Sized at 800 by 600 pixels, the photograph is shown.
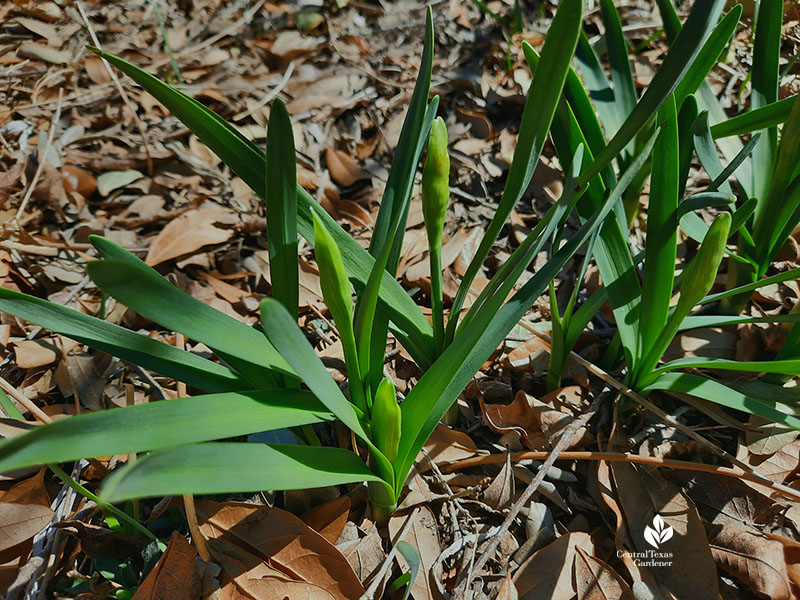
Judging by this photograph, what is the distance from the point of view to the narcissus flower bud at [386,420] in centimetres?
86

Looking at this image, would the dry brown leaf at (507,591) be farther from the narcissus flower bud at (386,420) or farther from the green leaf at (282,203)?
the green leaf at (282,203)

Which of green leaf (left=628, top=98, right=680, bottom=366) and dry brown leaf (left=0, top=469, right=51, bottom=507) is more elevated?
green leaf (left=628, top=98, right=680, bottom=366)

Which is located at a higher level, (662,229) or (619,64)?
(619,64)

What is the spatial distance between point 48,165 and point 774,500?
→ 6.78 ft

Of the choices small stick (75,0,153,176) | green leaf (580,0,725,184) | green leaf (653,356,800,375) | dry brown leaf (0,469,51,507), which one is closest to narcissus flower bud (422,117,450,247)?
green leaf (580,0,725,184)

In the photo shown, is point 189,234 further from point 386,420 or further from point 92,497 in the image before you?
point 386,420

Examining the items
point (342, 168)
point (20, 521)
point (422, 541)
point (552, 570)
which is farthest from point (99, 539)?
point (342, 168)

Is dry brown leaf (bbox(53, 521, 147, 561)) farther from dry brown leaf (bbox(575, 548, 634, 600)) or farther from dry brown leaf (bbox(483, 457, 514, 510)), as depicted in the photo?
dry brown leaf (bbox(575, 548, 634, 600))

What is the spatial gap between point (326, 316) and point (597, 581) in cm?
86

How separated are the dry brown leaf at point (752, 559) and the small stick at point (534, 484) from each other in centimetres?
30

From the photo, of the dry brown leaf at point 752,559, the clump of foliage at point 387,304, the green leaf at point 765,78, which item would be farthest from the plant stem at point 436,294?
the green leaf at point 765,78

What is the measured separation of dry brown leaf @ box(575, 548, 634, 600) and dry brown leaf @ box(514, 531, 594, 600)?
1cm

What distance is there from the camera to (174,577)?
958mm

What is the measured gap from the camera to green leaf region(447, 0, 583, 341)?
76cm
